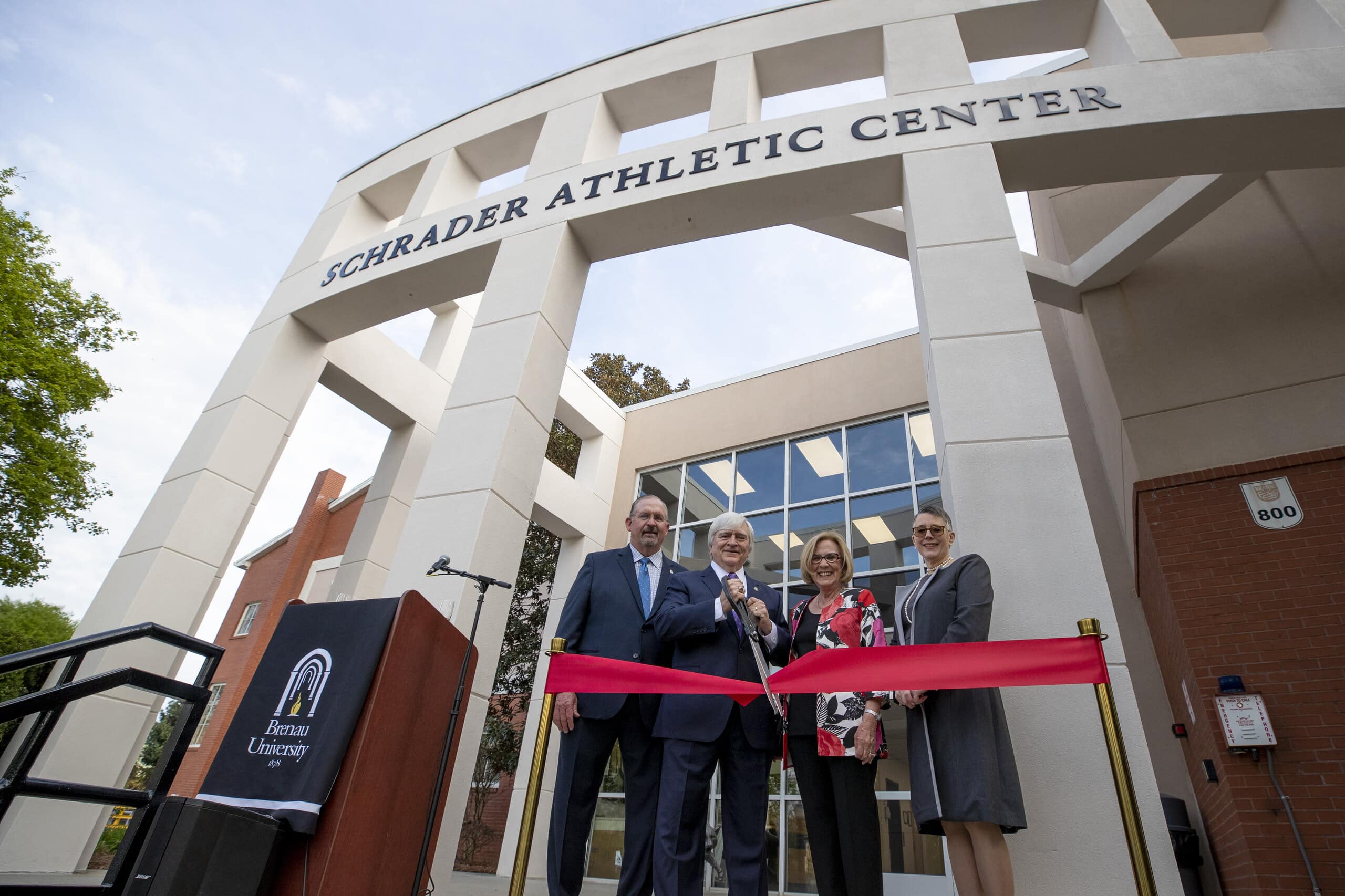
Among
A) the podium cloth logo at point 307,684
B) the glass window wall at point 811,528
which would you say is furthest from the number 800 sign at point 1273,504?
the podium cloth logo at point 307,684

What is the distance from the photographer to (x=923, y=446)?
9570mm

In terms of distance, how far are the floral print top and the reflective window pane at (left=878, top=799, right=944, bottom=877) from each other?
468 cm

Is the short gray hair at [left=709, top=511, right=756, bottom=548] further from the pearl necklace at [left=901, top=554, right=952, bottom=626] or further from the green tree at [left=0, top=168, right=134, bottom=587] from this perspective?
the green tree at [left=0, top=168, right=134, bottom=587]

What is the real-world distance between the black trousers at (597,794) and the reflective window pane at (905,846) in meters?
4.77

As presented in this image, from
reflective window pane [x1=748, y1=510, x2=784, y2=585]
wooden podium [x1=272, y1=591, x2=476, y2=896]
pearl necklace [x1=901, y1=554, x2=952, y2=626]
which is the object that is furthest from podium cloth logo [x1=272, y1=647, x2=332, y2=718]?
reflective window pane [x1=748, y1=510, x2=784, y2=585]

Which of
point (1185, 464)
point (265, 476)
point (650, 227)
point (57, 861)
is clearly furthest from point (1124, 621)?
point (57, 861)

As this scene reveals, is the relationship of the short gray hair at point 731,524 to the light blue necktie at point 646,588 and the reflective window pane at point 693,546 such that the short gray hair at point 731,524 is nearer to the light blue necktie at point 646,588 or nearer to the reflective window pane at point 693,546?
the light blue necktie at point 646,588

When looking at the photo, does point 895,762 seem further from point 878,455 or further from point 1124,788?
point 1124,788

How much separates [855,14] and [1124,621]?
6727 mm

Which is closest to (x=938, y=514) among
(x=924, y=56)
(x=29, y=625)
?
(x=924, y=56)

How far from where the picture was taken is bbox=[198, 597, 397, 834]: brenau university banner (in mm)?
2477

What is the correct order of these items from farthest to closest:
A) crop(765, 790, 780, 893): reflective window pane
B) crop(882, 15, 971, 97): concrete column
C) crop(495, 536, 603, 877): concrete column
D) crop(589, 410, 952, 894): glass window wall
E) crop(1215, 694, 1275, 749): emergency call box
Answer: crop(495, 536, 603, 877): concrete column
crop(765, 790, 780, 893): reflective window pane
crop(589, 410, 952, 894): glass window wall
crop(882, 15, 971, 97): concrete column
crop(1215, 694, 1275, 749): emergency call box

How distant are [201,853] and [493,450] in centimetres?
365

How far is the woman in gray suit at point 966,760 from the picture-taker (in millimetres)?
2738
